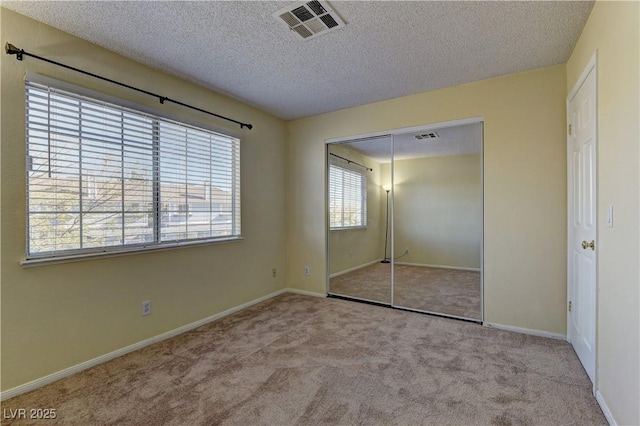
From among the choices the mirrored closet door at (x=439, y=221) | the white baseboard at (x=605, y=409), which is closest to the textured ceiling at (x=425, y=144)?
the mirrored closet door at (x=439, y=221)

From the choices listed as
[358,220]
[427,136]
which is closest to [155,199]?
[358,220]

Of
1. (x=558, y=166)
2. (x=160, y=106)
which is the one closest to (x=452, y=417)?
(x=558, y=166)

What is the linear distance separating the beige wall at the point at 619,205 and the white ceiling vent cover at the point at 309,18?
5.35ft

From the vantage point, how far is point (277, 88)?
11.0ft

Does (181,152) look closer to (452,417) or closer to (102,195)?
(102,195)

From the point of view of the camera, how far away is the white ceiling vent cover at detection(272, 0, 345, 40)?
6.59 feet

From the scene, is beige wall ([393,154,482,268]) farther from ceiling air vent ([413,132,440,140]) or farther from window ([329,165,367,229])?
window ([329,165,367,229])

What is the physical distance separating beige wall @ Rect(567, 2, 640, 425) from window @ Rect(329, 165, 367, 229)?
269 centimetres

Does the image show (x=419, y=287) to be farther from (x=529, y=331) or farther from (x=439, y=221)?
(x=529, y=331)

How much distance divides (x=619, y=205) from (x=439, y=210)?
209 cm

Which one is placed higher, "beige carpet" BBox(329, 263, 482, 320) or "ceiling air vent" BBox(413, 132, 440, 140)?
"ceiling air vent" BBox(413, 132, 440, 140)

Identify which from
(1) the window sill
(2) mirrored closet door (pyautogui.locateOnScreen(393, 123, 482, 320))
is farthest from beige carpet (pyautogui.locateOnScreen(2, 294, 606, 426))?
(1) the window sill

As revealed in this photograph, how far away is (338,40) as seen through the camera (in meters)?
2.42

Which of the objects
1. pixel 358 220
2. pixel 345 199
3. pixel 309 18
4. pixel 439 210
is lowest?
pixel 358 220
